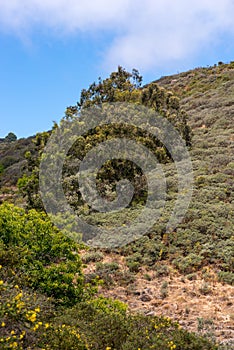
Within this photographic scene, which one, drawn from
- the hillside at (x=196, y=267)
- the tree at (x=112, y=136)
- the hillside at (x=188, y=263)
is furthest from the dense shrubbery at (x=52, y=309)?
the tree at (x=112, y=136)

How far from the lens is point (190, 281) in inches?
469

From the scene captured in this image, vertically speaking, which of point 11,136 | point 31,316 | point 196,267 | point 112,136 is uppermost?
point 11,136

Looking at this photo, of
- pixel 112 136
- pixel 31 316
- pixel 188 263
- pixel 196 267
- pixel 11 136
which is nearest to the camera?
pixel 31 316

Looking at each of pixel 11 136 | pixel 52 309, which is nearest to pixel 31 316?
pixel 52 309

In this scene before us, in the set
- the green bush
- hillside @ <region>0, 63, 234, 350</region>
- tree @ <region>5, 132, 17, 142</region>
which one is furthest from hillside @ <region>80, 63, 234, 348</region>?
tree @ <region>5, 132, 17, 142</region>

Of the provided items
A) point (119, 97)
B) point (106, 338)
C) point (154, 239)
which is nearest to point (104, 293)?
point (154, 239)

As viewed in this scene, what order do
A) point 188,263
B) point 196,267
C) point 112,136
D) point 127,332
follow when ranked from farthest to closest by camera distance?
point 112,136 < point 188,263 < point 196,267 < point 127,332

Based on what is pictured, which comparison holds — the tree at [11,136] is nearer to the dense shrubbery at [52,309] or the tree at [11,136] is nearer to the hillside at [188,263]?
the hillside at [188,263]

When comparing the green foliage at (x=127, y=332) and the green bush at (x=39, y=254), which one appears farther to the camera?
the green bush at (x=39, y=254)

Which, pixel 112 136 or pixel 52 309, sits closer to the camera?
pixel 52 309

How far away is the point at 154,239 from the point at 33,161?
9.22 meters

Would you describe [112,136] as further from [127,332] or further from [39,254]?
[127,332]

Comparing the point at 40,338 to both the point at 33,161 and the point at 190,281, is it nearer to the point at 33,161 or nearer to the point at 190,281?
the point at 190,281

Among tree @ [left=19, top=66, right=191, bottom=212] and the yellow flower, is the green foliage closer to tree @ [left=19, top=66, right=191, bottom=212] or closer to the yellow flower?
the yellow flower
